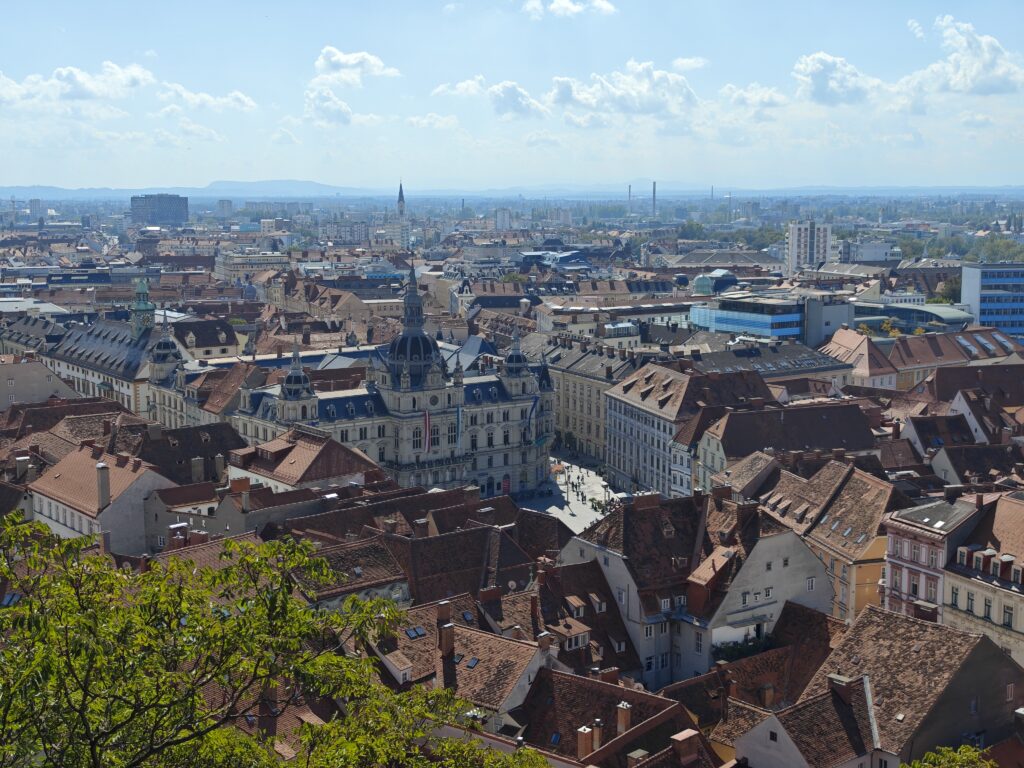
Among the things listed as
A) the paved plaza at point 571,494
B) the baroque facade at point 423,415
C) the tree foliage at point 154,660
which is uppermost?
the tree foliage at point 154,660

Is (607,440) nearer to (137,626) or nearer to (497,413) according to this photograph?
(497,413)

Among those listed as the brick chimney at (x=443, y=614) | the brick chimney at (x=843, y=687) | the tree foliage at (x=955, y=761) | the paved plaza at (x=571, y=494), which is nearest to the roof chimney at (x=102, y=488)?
the brick chimney at (x=443, y=614)

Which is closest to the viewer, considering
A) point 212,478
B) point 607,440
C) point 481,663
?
point 481,663

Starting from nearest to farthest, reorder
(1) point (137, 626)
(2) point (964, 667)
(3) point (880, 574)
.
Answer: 1. (1) point (137, 626)
2. (2) point (964, 667)
3. (3) point (880, 574)

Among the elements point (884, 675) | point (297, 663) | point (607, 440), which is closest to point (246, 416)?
point (607, 440)

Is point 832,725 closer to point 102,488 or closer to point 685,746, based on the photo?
point 685,746

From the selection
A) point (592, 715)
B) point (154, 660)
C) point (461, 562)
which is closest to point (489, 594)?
point (461, 562)

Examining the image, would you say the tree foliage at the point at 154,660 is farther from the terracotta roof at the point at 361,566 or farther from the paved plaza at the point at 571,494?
the paved plaza at the point at 571,494
